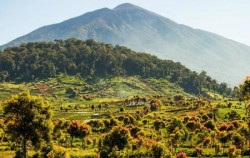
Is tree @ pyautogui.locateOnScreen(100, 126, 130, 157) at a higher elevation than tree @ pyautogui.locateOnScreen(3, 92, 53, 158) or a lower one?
lower

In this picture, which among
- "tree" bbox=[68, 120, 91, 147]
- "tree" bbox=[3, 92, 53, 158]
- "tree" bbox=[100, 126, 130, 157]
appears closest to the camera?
"tree" bbox=[3, 92, 53, 158]

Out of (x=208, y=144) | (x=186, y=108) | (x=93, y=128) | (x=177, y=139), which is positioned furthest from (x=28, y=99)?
(x=186, y=108)

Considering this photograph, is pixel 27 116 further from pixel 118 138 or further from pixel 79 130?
pixel 79 130

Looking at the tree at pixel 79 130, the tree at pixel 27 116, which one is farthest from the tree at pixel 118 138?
the tree at pixel 79 130

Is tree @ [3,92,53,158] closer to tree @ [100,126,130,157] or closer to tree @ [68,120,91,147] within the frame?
tree @ [100,126,130,157]

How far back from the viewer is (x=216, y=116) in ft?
423

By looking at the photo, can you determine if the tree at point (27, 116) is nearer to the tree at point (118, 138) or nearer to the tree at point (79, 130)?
the tree at point (118, 138)

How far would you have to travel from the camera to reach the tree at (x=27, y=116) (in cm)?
5628

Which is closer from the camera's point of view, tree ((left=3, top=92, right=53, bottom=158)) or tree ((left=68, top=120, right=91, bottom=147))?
tree ((left=3, top=92, right=53, bottom=158))

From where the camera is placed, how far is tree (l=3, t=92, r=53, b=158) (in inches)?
2216

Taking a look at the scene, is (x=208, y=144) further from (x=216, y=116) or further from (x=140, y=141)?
(x=216, y=116)

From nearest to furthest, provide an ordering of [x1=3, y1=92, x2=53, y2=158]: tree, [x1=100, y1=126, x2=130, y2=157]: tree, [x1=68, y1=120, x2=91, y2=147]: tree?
[x1=3, y1=92, x2=53, y2=158]: tree, [x1=100, y1=126, x2=130, y2=157]: tree, [x1=68, y1=120, x2=91, y2=147]: tree

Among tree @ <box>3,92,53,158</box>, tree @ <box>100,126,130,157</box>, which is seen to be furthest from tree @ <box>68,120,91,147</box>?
tree @ <box>3,92,53,158</box>

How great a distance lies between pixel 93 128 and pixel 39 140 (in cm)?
6689
